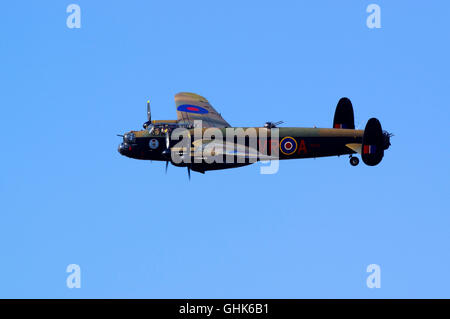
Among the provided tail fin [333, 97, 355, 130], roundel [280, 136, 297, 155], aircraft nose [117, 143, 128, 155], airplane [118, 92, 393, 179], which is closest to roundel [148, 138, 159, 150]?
airplane [118, 92, 393, 179]

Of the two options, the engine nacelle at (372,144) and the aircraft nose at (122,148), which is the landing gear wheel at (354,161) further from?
the aircraft nose at (122,148)

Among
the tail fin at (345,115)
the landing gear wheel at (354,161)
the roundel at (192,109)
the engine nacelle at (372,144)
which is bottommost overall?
the landing gear wheel at (354,161)

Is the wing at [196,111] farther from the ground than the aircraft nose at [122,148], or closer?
farther from the ground

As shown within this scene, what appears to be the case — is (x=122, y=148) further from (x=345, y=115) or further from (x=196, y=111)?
(x=345, y=115)

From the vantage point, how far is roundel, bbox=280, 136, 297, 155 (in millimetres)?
44562

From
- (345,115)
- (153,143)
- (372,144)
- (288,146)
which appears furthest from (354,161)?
(153,143)

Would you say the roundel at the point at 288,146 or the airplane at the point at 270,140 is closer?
the airplane at the point at 270,140

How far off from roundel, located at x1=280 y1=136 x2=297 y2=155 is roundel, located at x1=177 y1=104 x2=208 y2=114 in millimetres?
7679

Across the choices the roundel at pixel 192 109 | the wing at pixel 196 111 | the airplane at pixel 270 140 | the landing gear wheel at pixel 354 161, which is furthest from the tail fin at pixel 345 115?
the roundel at pixel 192 109

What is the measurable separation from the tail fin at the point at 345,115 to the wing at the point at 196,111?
7.21m

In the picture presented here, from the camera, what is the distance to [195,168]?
4166 centimetres

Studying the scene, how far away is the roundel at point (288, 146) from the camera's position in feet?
146
